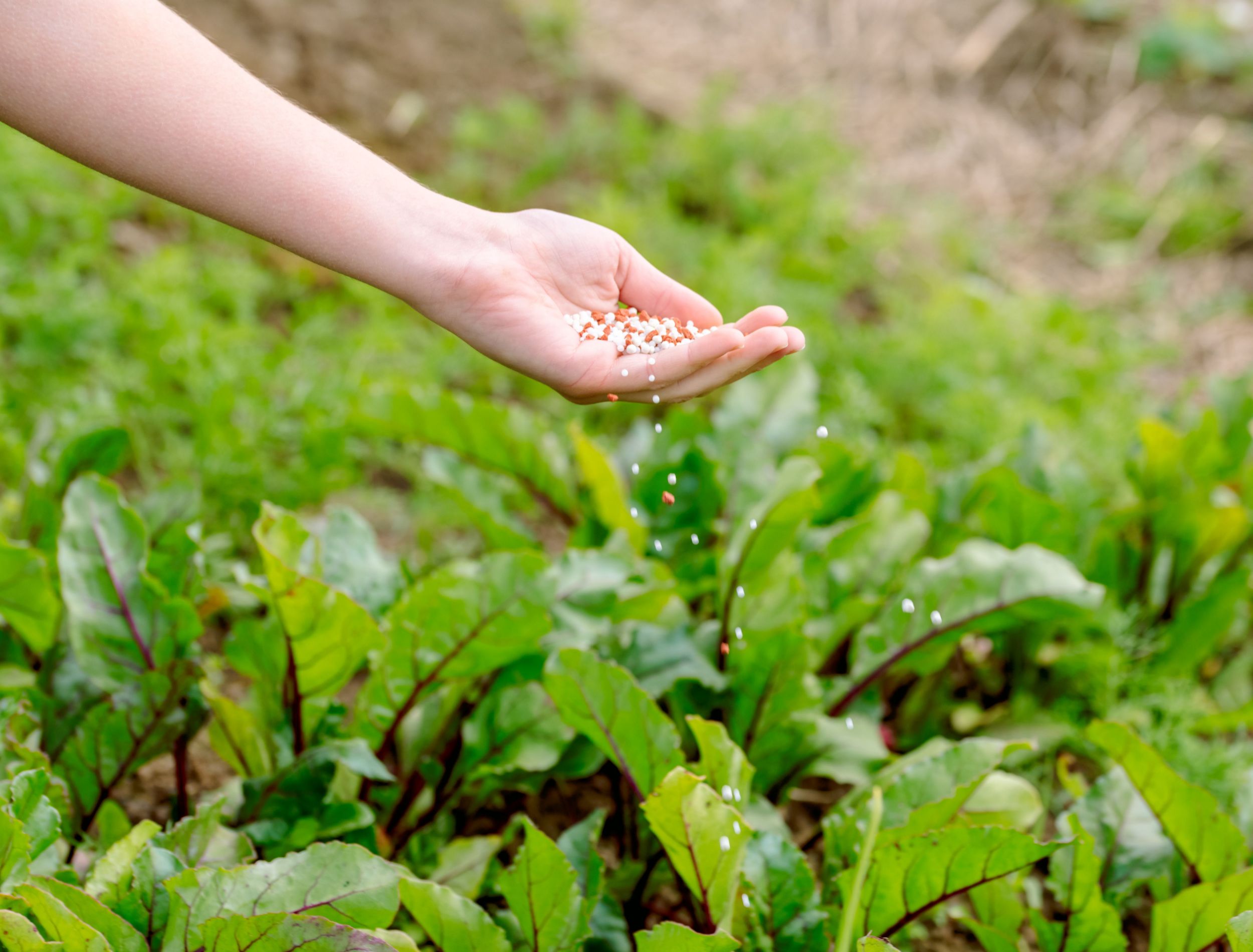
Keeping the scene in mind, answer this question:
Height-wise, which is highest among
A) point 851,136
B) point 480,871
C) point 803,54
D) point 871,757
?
point 803,54

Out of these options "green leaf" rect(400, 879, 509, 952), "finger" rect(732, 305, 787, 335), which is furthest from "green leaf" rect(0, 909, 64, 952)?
"finger" rect(732, 305, 787, 335)

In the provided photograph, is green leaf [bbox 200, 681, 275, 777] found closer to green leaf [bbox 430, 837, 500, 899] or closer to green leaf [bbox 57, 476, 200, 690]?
green leaf [bbox 57, 476, 200, 690]

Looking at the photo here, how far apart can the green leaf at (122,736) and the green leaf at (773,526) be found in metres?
0.98

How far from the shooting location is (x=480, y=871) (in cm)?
165

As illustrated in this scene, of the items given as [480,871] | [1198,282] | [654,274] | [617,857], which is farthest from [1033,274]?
[480,871]

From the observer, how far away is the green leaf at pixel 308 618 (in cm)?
153

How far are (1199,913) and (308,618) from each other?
1409 mm

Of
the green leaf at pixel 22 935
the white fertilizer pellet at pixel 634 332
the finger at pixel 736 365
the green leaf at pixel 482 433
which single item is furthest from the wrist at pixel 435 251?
the green leaf at pixel 22 935

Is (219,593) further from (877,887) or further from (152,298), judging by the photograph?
(877,887)

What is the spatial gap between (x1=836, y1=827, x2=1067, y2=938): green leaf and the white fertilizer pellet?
82 cm

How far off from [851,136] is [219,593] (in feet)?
15.5

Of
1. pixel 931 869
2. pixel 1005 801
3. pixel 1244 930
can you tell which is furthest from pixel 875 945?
pixel 1005 801

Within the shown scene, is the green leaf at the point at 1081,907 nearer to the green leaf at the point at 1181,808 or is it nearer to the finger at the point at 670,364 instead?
the green leaf at the point at 1181,808

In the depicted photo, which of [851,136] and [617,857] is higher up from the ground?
[851,136]
